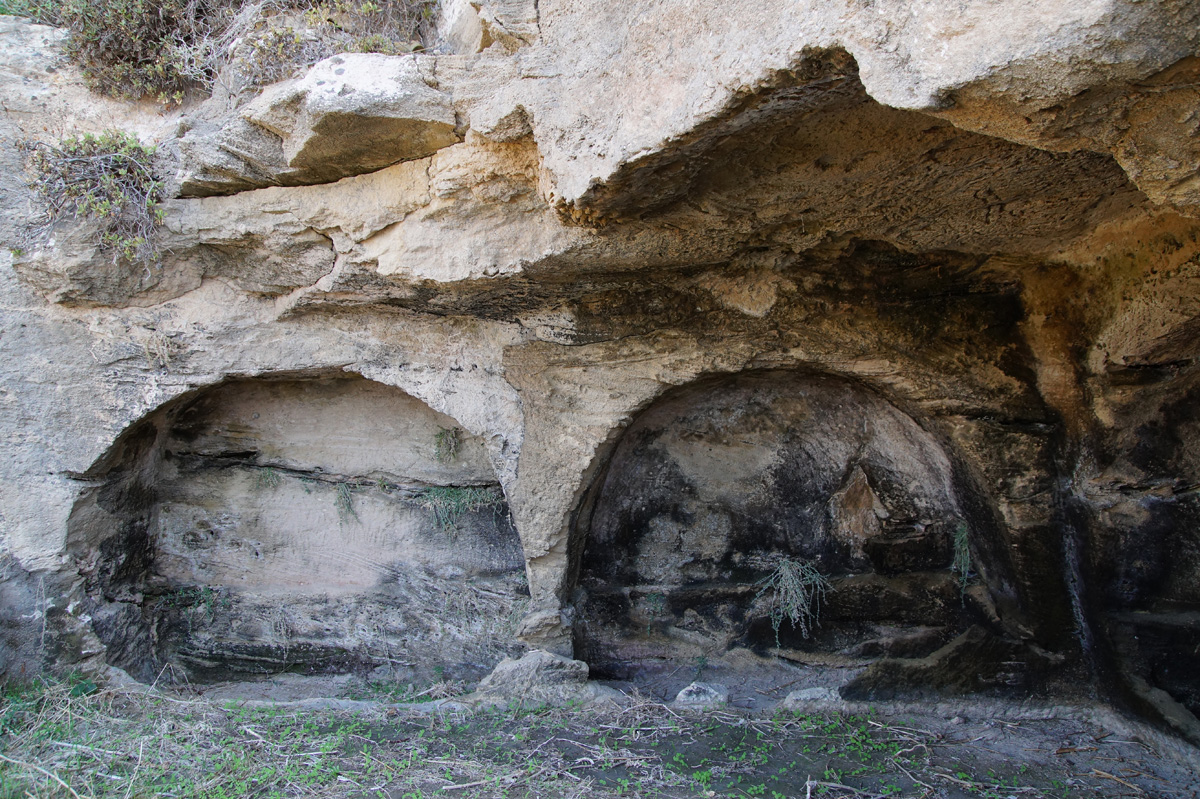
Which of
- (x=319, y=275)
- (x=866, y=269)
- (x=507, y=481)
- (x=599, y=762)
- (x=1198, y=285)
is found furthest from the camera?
(x=507, y=481)

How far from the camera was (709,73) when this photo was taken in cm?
190

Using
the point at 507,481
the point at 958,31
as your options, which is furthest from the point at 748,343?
the point at 958,31

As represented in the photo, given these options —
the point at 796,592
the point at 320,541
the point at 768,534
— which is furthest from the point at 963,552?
the point at 320,541

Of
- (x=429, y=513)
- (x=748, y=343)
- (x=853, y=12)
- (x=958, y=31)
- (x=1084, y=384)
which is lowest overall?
(x=429, y=513)

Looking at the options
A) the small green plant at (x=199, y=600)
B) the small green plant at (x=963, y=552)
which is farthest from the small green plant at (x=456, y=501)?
the small green plant at (x=963, y=552)

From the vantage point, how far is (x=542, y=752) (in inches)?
115

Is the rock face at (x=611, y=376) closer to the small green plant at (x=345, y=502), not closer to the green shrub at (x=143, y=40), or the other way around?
the small green plant at (x=345, y=502)

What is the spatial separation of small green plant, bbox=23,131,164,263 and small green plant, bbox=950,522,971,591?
424 centimetres

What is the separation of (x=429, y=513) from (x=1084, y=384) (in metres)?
3.47

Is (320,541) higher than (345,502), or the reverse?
(345,502)

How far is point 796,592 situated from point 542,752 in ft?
5.37

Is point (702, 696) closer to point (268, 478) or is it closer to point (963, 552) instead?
point (963, 552)

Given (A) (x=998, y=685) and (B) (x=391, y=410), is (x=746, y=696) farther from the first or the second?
(B) (x=391, y=410)

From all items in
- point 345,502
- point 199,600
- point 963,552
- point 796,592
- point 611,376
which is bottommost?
point 199,600
